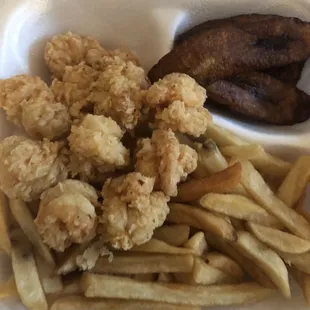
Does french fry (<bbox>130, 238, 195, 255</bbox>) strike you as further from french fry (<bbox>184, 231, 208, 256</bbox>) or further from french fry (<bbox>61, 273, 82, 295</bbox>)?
french fry (<bbox>61, 273, 82, 295</bbox>)

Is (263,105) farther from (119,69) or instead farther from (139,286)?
(139,286)

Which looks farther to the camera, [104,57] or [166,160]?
[104,57]

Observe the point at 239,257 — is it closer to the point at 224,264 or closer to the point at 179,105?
the point at 224,264

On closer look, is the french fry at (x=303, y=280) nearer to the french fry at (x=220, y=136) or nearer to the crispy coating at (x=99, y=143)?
the french fry at (x=220, y=136)

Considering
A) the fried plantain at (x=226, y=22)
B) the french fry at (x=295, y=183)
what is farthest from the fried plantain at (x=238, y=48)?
the french fry at (x=295, y=183)

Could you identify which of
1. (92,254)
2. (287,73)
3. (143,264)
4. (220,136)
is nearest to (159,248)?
(143,264)
